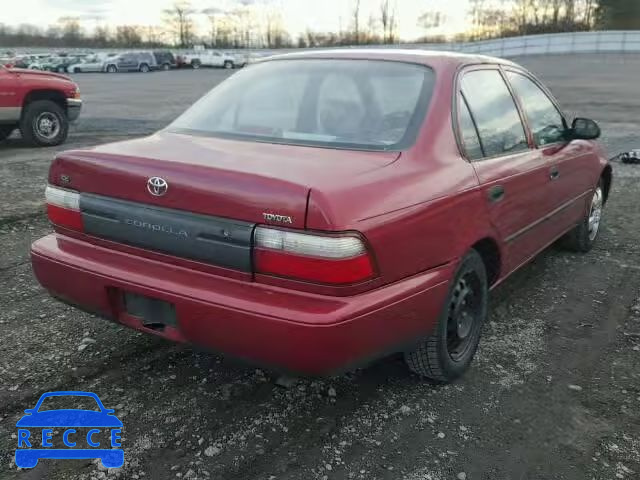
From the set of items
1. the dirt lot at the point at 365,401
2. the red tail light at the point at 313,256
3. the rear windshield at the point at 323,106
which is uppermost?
the rear windshield at the point at 323,106

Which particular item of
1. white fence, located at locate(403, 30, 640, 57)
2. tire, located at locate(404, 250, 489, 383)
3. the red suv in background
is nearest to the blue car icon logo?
tire, located at locate(404, 250, 489, 383)

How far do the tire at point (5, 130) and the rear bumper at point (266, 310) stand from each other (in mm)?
8531

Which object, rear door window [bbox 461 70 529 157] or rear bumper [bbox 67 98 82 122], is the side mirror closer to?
rear door window [bbox 461 70 529 157]

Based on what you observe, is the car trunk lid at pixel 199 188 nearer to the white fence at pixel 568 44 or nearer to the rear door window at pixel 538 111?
the rear door window at pixel 538 111

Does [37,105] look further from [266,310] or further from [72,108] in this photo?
[266,310]

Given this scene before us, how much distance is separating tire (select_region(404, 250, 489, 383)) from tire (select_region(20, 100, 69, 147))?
29.8 ft

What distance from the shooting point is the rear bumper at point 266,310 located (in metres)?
2.28

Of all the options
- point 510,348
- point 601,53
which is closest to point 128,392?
point 510,348

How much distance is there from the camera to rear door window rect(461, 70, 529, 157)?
3.28 m

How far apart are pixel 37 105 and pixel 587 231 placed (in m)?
8.86

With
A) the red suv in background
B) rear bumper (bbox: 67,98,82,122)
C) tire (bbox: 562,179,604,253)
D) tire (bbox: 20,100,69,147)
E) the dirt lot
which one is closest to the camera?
the dirt lot

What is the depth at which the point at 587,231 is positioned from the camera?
16.9 feet

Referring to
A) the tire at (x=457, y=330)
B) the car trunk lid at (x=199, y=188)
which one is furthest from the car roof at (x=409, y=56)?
the tire at (x=457, y=330)

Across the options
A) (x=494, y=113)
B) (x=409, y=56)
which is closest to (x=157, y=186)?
(x=409, y=56)
